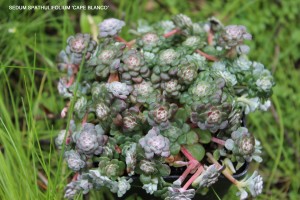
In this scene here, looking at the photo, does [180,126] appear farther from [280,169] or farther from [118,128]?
[280,169]

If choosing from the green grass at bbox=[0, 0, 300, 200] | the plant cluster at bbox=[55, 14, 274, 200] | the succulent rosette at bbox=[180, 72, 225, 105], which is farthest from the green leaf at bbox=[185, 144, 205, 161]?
the green grass at bbox=[0, 0, 300, 200]

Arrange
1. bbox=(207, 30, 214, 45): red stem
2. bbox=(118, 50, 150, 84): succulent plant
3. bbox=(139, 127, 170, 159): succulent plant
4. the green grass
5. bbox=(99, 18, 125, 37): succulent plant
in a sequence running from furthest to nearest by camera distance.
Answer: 1. the green grass
2. bbox=(207, 30, 214, 45): red stem
3. bbox=(99, 18, 125, 37): succulent plant
4. bbox=(118, 50, 150, 84): succulent plant
5. bbox=(139, 127, 170, 159): succulent plant

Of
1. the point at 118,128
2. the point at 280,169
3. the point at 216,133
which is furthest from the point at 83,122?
the point at 280,169

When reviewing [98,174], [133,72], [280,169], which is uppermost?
[133,72]

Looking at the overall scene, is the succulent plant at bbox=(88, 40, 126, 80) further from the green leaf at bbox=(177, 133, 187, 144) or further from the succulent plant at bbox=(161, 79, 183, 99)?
the green leaf at bbox=(177, 133, 187, 144)

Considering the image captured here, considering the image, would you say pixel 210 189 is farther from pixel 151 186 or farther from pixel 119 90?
pixel 119 90

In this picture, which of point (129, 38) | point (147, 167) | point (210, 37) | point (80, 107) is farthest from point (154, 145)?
point (129, 38)
